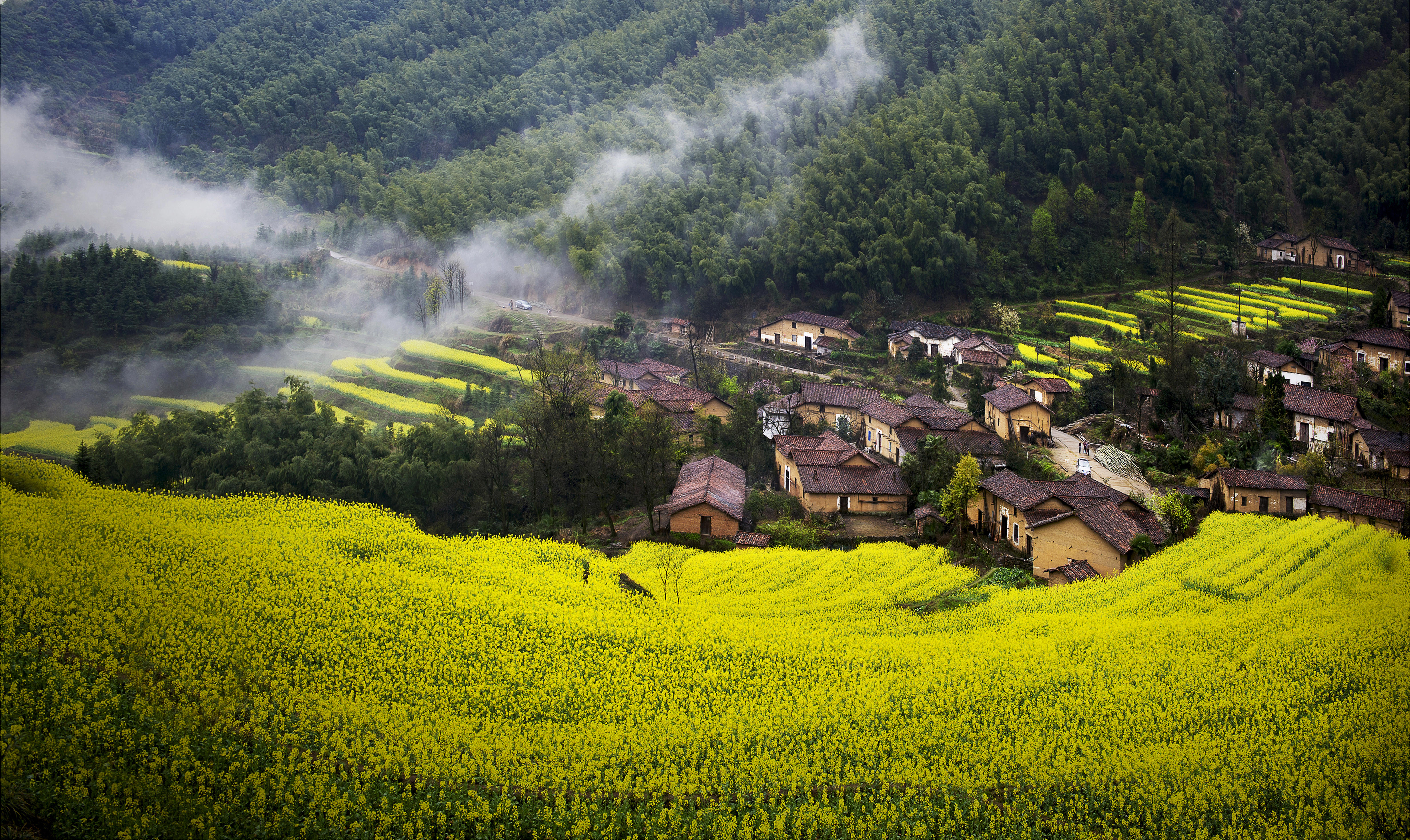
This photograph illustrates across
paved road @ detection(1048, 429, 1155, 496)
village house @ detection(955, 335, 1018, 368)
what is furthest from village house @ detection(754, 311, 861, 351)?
paved road @ detection(1048, 429, 1155, 496)

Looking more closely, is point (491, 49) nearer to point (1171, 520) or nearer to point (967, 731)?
point (1171, 520)

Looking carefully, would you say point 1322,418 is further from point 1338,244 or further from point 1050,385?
point 1338,244

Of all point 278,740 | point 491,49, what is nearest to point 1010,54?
point 491,49

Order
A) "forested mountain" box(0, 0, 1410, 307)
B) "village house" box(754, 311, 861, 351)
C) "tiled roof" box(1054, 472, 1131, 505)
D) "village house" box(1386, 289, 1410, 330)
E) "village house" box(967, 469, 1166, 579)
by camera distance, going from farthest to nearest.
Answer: "forested mountain" box(0, 0, 1410, 307) → "village house" box(754, 311, 861, 351) → "village house" box(1386, 289, 1410, 330) → "tiled roof" box(1054, 472, 1131, 505) → "village house" box(967, 469, 1166, 579)

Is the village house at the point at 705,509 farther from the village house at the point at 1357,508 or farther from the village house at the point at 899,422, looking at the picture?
the village house at the point at 1357,508

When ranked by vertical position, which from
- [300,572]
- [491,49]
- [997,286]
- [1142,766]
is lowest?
[1142,766]

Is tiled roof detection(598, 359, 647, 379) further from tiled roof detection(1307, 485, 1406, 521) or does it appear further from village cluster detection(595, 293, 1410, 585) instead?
tiled roof detection(1307, 485, 1406, 521)
